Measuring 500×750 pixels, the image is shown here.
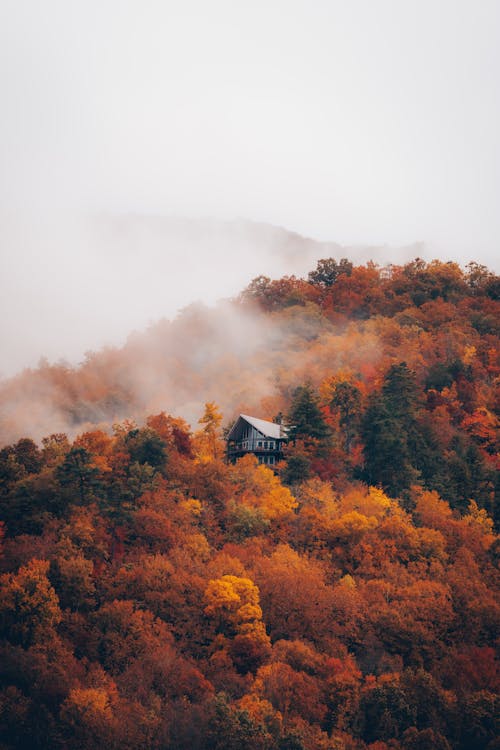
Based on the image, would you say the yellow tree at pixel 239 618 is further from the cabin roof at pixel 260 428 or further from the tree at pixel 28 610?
the cabin roof at pixel 260 428

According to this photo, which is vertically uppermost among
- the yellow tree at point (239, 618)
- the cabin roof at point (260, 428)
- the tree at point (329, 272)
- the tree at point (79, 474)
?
the tree at point (329, 272)

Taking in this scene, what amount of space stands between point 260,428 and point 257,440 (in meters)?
1.31

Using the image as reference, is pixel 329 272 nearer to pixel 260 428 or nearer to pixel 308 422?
pixel 260 428

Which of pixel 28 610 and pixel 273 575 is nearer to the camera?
pixel 28 610

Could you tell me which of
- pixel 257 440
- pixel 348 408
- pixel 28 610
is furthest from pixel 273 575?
pixel 348 408

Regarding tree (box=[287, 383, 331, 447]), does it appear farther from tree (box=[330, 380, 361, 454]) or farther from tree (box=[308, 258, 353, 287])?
tree (box=[308, 258, 353, 287])

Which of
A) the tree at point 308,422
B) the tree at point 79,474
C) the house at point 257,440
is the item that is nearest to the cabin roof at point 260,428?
the house at point 257,440

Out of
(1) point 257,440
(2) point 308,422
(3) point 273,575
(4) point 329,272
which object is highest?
(4) point 329,272

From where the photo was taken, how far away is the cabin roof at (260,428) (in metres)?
82.7

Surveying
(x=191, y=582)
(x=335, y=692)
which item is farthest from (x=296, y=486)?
(x=335, y=692)

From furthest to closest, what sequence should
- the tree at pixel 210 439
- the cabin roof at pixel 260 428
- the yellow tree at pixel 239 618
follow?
Result: the tree at pixel 210 439 < the cabin roof at pixel 260 428 < the yellow tree at pixel 239 618

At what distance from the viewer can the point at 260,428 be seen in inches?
3265

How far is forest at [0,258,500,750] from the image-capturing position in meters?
53.4

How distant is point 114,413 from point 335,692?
63.7 m
